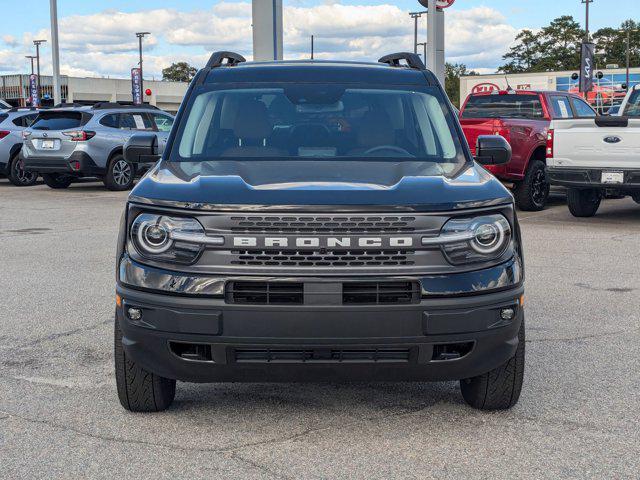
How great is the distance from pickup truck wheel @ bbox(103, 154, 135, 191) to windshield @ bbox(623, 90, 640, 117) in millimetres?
9762

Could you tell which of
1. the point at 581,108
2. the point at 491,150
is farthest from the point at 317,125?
the point at 581,108

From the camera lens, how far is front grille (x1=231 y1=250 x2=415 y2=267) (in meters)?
4.00

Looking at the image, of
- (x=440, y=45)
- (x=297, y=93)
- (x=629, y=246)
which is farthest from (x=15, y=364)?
(x=440, y=45)

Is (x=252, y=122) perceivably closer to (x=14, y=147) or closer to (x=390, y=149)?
(x=390, y=149)

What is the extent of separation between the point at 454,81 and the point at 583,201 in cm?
13665

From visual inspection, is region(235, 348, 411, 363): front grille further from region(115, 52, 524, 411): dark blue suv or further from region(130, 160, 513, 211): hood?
region(130, 160, 513, 211): hood

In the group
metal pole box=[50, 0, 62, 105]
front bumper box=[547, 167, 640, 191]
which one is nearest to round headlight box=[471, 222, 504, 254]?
front bumper box=[547, 167, 640, 191]

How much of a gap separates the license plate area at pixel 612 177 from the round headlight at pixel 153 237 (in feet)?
32.2

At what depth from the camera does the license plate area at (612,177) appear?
1272cm

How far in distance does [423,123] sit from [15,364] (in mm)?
2800

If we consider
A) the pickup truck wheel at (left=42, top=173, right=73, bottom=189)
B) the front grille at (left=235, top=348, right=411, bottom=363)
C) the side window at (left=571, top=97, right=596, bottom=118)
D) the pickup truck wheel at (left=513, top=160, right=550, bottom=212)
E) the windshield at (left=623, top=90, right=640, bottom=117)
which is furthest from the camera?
the pickup truck wheel at (left=42, top=173, right=73, bottom=189)

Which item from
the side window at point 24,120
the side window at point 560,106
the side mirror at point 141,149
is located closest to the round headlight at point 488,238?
the side mirror at point 141,149

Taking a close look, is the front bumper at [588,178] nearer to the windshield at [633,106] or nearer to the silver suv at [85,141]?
the windshield at [633,106]

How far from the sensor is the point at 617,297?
783 centimetres
